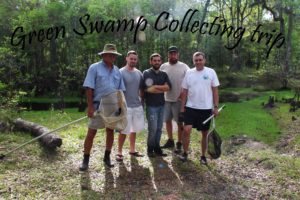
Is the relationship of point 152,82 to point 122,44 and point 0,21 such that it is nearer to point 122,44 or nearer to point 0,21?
point 122,44

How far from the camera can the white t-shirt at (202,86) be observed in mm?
6512

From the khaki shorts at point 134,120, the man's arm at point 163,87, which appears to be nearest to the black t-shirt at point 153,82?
the man's arm at point 163,87

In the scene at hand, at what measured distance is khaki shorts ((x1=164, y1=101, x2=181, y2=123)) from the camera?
24.7ft

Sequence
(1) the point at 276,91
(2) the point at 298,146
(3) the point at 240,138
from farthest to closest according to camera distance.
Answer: (1) the point at 276,91
(3) the point at 240,138
(2) the point at 298,146

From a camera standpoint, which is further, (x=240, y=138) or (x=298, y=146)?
(x=240, y=138)

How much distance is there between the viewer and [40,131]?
844 cm

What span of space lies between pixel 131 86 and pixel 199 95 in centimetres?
124

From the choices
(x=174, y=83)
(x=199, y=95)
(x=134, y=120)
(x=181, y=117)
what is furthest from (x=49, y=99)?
(x=199, y=95)

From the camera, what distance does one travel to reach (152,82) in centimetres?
687

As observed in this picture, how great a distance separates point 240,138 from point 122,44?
53.9 feet

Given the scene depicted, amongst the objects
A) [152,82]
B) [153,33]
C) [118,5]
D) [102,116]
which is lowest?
[102,116]

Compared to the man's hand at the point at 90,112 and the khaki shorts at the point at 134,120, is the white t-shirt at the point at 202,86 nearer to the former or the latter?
the khaki shorts at the point at 134,120

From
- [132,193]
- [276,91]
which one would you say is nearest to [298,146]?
[132,193]

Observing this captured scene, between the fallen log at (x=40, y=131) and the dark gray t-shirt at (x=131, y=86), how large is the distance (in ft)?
5.81
